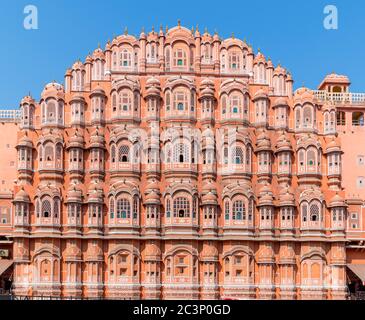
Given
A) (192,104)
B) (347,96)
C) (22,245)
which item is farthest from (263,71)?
(22,245)

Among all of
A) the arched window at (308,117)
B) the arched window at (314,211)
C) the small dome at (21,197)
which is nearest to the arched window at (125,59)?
the small dome at (21,197)

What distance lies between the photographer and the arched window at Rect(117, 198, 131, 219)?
5075 centimetres

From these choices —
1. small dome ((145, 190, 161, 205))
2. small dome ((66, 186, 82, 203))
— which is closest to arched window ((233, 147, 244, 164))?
small dome ((145, 190, 161, 205))

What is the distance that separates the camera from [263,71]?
54.2 meters

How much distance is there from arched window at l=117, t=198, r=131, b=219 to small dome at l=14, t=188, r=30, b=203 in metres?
7.21

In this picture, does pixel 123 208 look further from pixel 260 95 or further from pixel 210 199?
pixel 260 95

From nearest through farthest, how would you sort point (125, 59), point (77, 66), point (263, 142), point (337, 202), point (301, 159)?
point (337, 202) < point (263, 142) < point (301, 159) < point (77, 66) < point (125, 59)

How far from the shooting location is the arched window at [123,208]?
50750mm

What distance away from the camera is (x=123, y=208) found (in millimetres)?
50812

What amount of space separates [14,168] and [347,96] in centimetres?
3140

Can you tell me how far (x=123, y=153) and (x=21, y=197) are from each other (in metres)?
8.74

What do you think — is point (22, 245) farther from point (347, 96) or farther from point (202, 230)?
point (347, 96)

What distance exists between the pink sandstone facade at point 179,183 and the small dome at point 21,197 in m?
0.12

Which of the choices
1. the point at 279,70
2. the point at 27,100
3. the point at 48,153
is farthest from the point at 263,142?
the point at 27,100
